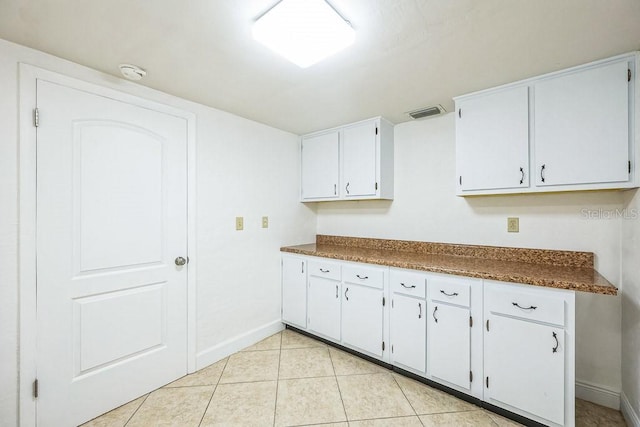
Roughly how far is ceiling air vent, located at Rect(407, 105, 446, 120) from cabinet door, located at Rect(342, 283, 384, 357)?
1.56 m

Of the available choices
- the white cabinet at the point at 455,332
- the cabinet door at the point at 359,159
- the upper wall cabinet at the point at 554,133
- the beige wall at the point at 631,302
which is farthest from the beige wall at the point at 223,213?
the beige wall at the point at 631,302

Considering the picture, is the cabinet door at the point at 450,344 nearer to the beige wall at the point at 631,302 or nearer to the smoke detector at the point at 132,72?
the beige wall at the point at 631,302

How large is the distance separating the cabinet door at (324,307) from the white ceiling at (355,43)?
164 centimetres

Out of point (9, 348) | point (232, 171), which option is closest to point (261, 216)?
point (232, 171)

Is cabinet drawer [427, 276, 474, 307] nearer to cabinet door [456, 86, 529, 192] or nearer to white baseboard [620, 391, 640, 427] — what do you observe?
cabinet door [456, 86, 529, 192]

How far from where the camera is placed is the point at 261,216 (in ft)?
9.32

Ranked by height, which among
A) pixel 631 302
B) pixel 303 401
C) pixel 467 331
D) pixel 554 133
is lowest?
pixel 303 401

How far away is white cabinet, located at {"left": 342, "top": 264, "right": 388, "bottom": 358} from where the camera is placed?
2.25 meters

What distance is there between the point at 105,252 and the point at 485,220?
2814 millimetres

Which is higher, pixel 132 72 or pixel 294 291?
pixel 132 72

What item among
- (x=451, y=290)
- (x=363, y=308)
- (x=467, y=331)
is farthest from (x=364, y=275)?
(x=467, y=331)

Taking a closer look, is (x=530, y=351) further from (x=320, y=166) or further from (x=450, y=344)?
(x=320, y=166)

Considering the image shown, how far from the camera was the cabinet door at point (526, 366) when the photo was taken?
5.07 ft

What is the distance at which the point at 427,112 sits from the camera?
2443mm
